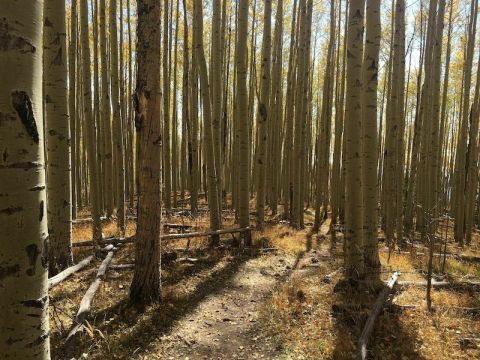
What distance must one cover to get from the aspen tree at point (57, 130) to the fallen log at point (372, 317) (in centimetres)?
414

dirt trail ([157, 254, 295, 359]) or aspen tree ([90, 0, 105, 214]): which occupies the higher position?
aspen tree ([90, 0, 105, 214])

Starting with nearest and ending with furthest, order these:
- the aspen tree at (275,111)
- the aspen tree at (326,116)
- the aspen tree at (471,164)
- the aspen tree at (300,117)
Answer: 1. the aspen tree at (300,117)
2. the aspen tree at (326,116)
3. the aspen tree at (471,164)
4. the aspen tree at (275,111)

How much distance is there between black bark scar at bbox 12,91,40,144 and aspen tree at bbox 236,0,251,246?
672cm

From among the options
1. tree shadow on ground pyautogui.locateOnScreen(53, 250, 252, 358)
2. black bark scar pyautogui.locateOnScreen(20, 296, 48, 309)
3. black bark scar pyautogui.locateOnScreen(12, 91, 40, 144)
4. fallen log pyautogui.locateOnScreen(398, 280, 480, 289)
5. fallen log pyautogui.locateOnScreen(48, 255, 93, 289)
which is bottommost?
fallen log pyautogui.locateOnScreen(398, 280, 480, 289)

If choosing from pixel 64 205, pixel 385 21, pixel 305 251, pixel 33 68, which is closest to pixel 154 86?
pixel 64 205

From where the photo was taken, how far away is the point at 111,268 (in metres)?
6.17

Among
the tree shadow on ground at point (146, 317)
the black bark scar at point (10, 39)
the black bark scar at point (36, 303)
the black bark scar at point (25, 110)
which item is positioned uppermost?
the black bark scar at point (10, 39)

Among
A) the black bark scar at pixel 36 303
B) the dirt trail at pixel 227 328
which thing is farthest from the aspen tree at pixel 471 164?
the black bark scar at pixel 36 303

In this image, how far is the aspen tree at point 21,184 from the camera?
1307mm

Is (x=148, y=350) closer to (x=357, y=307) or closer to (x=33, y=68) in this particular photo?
(x=357, y=307)

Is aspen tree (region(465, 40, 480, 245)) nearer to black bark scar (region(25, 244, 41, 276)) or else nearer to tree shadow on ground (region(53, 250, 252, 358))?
tree shadow on ground (region(53, 250, 252, 358))

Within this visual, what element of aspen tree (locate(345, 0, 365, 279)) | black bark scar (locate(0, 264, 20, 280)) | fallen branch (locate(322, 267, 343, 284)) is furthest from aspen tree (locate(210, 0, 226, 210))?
black bark scar (locate(0, 264, 20, 280))

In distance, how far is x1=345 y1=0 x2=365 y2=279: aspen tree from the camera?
5724mm

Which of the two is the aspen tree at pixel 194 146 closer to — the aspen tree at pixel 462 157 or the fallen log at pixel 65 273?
the fallen log at pixel 65 273
